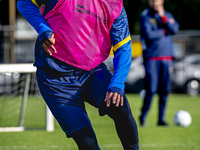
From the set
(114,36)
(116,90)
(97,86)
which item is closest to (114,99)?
(116,90)

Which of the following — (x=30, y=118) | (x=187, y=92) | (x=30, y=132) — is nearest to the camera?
(x=30, y=132)

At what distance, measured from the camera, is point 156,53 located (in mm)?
7062

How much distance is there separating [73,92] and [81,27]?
0.48 metres

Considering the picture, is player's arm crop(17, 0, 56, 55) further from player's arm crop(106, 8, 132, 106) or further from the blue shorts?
player's arm crop(106, 8, 132, 106)

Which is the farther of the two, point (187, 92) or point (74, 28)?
point (187, 92)

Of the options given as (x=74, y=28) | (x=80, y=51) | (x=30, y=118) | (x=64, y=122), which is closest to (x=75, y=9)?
(x=74, y=28)

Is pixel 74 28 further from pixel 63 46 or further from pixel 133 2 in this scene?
pixel 133 2

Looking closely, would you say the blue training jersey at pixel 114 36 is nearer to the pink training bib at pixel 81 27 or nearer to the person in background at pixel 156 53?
the pink training bib at pixel 81 27

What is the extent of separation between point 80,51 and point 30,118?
6422 mm

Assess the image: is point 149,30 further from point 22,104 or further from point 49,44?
point 49,44

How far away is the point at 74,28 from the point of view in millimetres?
2689

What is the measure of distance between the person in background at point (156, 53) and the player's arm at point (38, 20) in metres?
4.52

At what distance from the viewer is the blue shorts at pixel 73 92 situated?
2.69 meters

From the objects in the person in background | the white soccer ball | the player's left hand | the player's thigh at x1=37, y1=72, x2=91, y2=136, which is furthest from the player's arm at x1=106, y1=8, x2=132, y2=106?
the white soccer ball
